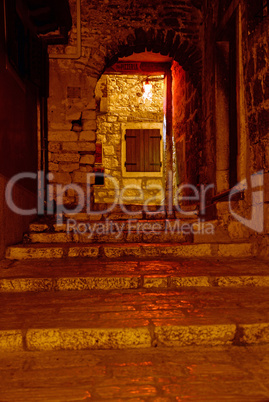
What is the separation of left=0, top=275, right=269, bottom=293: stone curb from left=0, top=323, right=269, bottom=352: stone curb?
0.88 metres

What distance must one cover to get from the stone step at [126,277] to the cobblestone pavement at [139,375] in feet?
3.10

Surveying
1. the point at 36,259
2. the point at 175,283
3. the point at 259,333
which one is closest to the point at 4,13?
the point at 36,259

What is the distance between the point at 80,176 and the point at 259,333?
4803 millimetres

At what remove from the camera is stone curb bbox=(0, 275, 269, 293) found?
10.0ft

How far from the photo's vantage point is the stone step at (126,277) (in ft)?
10.1

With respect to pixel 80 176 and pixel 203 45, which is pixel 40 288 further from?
pixel 203 45

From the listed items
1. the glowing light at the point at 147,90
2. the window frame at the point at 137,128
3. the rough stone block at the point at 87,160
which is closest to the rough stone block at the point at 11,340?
the rough stone block at the point at 87,160

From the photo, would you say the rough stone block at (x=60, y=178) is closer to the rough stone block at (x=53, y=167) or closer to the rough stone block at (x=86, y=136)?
the rough stone block at (x=53, y=167)

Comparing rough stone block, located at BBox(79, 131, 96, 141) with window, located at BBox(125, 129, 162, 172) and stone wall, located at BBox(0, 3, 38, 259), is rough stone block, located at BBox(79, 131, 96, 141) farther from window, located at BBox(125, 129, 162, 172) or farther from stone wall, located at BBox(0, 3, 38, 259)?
window, located at BBox(125, 129, 162, 172)

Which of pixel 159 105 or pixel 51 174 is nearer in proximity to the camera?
pixel 51 174

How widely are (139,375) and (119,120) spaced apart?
9.57 metres

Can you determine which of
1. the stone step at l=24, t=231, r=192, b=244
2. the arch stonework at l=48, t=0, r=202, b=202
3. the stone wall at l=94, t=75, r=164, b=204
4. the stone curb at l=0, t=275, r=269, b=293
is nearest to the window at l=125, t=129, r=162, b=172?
the stone wall at l=94, t=75, r=164, b=204

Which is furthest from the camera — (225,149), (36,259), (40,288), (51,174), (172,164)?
(172,164)

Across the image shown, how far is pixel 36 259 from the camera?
394cm
